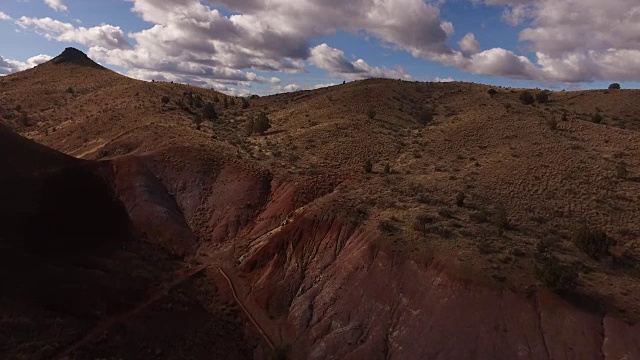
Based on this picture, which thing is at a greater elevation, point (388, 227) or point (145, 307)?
point (388, 227)

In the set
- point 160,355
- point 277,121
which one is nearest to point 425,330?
point 160,355

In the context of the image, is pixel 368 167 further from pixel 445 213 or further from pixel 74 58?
pixel 74 58

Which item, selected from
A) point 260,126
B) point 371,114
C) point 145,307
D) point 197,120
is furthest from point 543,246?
point 197,120

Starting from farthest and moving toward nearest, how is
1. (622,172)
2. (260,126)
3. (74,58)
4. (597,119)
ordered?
1. (74,58)
2. (260,126)
3. (597,119)
4. (622,172)

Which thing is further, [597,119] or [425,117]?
[425,117]

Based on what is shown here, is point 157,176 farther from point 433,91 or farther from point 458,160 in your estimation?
point 433,91

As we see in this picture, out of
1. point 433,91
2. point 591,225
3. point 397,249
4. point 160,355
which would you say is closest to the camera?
point 160,355

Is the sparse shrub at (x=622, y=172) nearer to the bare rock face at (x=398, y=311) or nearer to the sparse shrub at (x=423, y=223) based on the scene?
the sparse shrub at (x=423, y=223)
